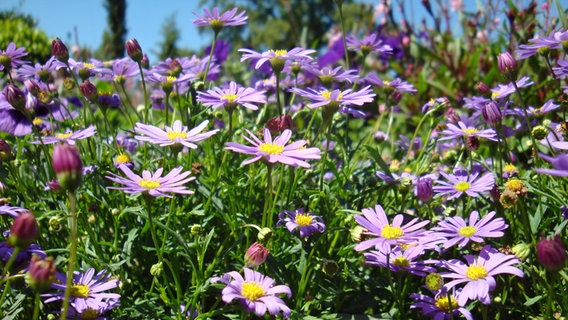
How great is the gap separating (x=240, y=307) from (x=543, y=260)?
19.3 inches

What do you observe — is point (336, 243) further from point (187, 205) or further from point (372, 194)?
point (187, 205)

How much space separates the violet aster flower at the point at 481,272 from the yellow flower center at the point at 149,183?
55 cm

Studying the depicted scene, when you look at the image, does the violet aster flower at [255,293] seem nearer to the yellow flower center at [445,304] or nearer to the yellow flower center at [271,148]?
the yellow flower center at [271,148]

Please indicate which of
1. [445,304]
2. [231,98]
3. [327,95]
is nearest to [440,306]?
[445,304]

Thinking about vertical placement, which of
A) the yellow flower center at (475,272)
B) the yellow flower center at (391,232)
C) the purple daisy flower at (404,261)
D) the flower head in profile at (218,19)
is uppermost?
the flower head in profile at (218,19)

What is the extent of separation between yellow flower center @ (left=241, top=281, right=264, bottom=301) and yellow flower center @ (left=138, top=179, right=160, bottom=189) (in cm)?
23

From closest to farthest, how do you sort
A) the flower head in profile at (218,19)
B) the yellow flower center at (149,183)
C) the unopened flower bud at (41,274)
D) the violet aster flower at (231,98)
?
the unopened flower bud at (41,274), the yellow flower center at (149,183), the violet aster flower at (231,98), the flower head in profile at (218,19)

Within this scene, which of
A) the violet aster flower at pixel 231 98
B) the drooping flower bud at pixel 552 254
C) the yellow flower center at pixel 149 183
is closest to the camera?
the drooping flower bud at pixel 552 254

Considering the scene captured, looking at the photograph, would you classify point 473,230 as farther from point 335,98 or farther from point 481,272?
point 335,98

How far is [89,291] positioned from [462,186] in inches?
32.0

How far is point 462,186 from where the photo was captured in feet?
4.01

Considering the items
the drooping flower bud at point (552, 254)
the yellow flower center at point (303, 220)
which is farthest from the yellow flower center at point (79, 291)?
the drooping flower bud at point (552, 254)

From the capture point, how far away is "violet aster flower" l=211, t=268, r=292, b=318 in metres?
0.89

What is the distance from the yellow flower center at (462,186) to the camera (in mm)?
1217
